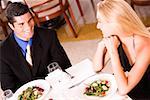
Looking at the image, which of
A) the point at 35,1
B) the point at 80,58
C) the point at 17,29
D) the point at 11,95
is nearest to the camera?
the point at 11,95

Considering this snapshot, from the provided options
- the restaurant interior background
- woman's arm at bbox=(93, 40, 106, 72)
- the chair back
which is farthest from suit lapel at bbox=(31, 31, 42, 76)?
the chair back

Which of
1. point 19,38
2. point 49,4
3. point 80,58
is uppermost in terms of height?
point 19,38

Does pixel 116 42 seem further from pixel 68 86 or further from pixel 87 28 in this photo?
pixel 87 28

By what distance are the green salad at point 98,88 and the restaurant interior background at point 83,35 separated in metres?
1.93

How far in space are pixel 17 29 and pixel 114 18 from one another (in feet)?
2.75

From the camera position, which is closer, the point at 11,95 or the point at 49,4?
the point at 11,95

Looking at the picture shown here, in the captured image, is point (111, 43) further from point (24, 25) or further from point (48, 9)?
point (48, 9)

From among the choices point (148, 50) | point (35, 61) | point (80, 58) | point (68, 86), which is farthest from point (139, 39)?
point (80, 58)

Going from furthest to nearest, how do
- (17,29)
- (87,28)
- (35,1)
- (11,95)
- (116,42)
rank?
(87,28) → (35,1) → (17,29) → (11,95) → (116,42)

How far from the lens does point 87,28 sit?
4938mm

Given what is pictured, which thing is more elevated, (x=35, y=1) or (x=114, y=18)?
(x=114, y=18)

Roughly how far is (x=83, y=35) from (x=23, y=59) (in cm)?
223

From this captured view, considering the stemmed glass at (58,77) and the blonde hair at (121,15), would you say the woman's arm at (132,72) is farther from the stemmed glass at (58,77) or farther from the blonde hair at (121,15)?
the stemmed glass at (58,77)

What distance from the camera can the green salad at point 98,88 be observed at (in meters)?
2.10
